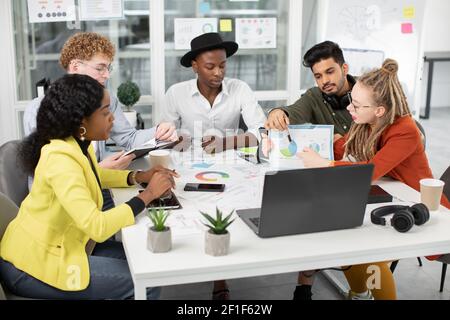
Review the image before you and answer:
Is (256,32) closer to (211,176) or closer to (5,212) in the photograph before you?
(211,176)


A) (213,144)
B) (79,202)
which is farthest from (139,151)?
(79,202)

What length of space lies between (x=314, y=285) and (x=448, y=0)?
5.31 metres

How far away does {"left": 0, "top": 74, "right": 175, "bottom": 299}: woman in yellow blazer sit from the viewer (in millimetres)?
1777

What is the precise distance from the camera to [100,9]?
4273 millimetres

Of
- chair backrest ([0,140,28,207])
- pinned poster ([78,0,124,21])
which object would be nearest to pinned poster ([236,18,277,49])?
pinned poster ([78,0,124,21])

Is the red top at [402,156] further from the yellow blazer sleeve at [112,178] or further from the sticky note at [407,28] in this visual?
the sticky note at [407,28]

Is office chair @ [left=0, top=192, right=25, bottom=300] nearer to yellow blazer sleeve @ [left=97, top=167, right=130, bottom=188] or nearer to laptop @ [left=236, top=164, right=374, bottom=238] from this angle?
yellow blazer sleeve @ [left=97, top=167, right=130, bottom=188]

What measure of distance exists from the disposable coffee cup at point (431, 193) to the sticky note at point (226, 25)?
9.33ft

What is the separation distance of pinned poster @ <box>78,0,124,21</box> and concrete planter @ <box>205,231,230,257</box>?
307 centimetres

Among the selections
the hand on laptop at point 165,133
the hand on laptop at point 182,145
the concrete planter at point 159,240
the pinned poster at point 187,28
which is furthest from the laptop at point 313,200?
the pinned poster at point 187,28

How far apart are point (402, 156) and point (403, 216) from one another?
55 centimetres

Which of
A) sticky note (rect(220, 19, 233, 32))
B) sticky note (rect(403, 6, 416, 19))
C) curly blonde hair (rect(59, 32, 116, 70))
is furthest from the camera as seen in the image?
sticky note (rect(403, 6, 416, 19))

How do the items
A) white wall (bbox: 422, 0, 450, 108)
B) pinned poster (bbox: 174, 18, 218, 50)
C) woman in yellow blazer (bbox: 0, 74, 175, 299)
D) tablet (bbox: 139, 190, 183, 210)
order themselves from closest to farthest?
1. woman in yellow blazer (bbox: 0, 74, 175, 299)
2. tablet (bbox: 139, 190, 183, 210)
3. pinned poster (bbox: 174, 18, 218, 50)
4. white wall (bbox: 422, 0, 450, 108)

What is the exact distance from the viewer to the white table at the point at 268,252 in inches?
61.6
